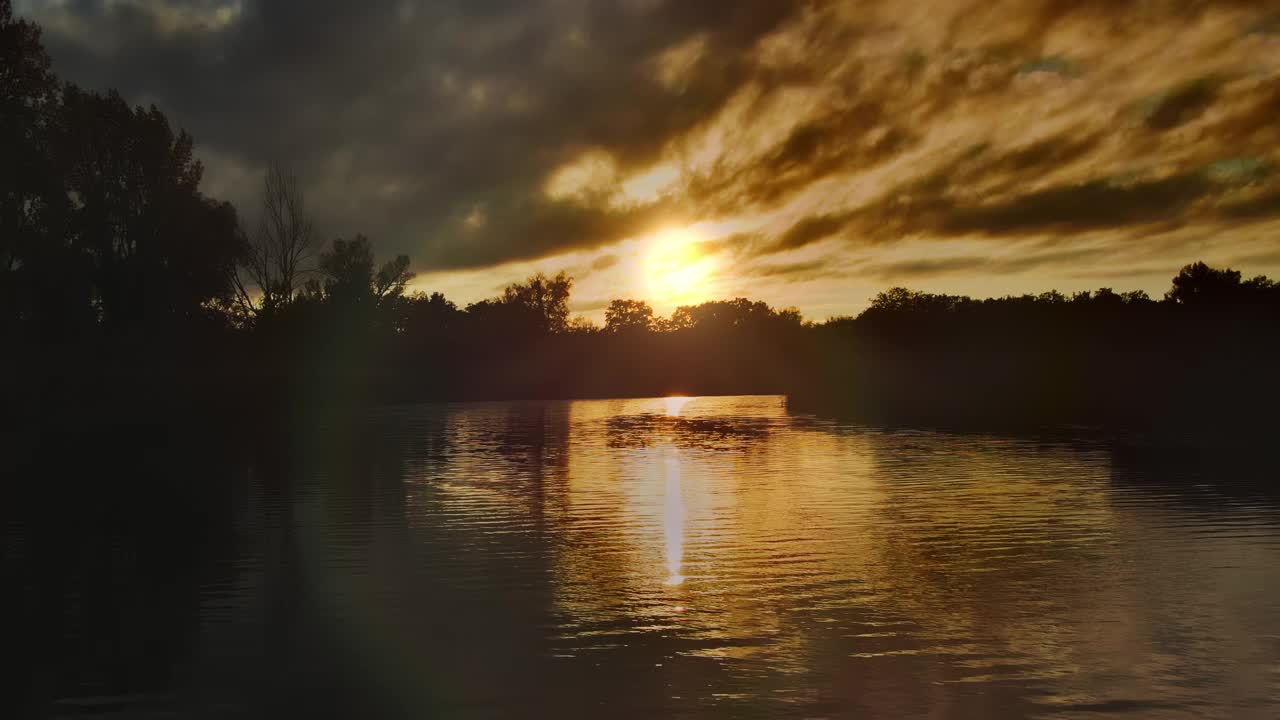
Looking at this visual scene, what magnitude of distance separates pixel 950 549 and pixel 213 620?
1060 centimetres

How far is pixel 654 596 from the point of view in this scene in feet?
38.3

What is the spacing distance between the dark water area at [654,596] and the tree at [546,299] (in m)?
118

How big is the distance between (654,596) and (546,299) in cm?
13625

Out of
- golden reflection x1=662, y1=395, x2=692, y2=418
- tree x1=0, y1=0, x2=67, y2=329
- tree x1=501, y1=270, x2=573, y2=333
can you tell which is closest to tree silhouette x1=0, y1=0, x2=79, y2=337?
tree x1=0, y1=0, x2=67, y2=329

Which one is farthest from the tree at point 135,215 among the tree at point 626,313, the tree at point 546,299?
the tree at point 626,313

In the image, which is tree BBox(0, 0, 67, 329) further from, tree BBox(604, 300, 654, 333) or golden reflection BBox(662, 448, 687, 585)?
tree BBox(604, 300, 654, 333)

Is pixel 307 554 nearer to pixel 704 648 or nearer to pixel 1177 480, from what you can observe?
pixel 704 648

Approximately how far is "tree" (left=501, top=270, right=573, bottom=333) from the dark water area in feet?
389

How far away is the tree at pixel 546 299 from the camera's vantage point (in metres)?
143

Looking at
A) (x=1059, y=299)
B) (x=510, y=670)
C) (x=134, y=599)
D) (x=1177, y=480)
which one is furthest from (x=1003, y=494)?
(x=1059, y=299)

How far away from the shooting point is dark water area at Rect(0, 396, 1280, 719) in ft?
26.9

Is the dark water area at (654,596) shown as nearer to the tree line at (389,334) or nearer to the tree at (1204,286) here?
the tree line at (389,334)

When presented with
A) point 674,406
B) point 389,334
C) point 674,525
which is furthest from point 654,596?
point 389,334

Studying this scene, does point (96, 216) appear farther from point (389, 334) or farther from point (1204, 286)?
point (1204, 286)
